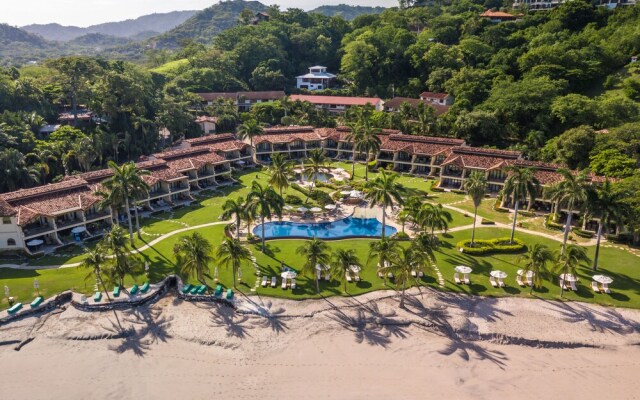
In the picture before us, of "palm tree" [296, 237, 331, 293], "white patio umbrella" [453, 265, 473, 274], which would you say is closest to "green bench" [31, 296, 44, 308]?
"palm tree" [296, 237, 331, 293]

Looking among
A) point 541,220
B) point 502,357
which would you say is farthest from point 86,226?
point 541,220

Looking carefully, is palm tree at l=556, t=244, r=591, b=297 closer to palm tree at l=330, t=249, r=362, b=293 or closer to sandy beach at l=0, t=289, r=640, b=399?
sandy beach at l=0, t=289, r=640, b=399

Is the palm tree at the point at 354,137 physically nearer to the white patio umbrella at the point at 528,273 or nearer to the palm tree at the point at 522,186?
the palm tree at the point at 522,186

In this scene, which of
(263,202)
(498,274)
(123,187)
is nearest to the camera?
(498,274)

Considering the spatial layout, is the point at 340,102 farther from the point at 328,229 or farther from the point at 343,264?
the point at 343,264

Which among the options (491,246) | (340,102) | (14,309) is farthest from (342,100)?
(14,309)

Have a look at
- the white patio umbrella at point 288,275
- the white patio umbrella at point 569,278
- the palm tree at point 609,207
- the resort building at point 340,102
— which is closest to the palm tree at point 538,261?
the white patio umbrella at point 569,278
